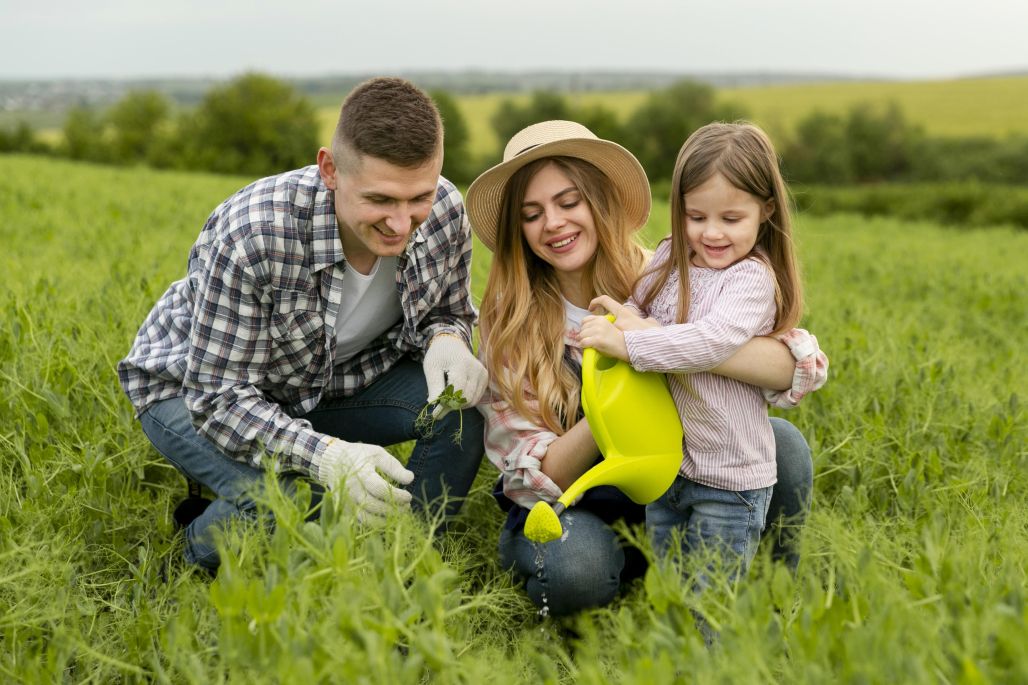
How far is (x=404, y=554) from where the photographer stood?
203 cm

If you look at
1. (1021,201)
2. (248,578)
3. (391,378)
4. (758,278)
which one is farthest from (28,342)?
(1021,201)

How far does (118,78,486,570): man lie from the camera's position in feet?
8.92

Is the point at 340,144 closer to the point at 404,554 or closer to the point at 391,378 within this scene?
the point at 391,378

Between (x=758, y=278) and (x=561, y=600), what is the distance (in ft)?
3.81

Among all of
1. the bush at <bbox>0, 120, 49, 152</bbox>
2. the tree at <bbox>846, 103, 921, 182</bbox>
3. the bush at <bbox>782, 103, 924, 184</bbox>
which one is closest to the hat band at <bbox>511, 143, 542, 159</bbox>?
the bush at <bbox>782, 103, 924, 184</bbox>

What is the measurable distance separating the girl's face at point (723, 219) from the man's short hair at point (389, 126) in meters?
0.82

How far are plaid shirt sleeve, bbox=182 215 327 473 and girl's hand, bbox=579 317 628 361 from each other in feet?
3.06

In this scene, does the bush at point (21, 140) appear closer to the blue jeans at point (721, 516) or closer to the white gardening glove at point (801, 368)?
the blue jeans at point (721, 516)

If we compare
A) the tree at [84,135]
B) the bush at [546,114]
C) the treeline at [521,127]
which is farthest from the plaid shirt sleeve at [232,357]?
the tree at [84,135]

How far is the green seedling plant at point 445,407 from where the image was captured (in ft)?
9.73

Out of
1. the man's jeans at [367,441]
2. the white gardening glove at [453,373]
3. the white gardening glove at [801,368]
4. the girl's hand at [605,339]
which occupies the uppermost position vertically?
the girl's hand at [605,339]

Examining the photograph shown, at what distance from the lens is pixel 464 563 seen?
2.55 m

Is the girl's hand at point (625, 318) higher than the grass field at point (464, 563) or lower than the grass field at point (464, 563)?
higher

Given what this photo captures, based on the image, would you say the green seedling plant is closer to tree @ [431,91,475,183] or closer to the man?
the man
